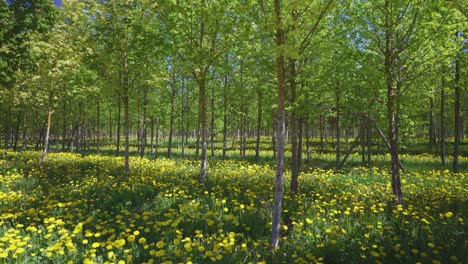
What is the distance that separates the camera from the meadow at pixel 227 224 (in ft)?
14.4

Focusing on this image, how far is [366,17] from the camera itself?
275 inches

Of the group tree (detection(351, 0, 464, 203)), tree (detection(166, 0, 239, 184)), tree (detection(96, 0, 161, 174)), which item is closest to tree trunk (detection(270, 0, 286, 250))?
tree (detection(166, 0, 239, 184))

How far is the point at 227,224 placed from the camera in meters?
5.70

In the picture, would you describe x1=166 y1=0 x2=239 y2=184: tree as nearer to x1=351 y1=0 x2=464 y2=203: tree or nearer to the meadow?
x1=351 y1=0 x2=464 y2=203: tree

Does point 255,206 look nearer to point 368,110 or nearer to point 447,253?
point 447,253

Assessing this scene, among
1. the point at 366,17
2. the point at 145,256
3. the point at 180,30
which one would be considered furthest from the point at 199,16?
the point at 145,256

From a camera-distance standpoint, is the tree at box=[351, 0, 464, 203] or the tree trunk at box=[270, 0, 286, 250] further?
the tree at box=[351, 0, 464, 203]

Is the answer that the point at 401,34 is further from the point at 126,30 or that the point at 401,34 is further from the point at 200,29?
the point at 126,30

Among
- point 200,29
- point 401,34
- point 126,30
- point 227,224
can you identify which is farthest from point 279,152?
point 126,30

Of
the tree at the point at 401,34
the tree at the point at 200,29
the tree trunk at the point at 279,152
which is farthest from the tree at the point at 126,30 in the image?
the tree at the point at 401,34

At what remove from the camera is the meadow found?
4.39m

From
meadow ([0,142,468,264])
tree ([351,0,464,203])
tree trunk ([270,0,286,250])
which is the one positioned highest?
tree ([351,0,464,203])

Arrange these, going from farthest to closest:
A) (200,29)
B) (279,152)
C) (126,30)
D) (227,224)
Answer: (126,30) → (200,29) → (227,224) → (279,152)

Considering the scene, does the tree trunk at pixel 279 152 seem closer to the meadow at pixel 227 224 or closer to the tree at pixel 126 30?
the meadow at pixel 227 224
